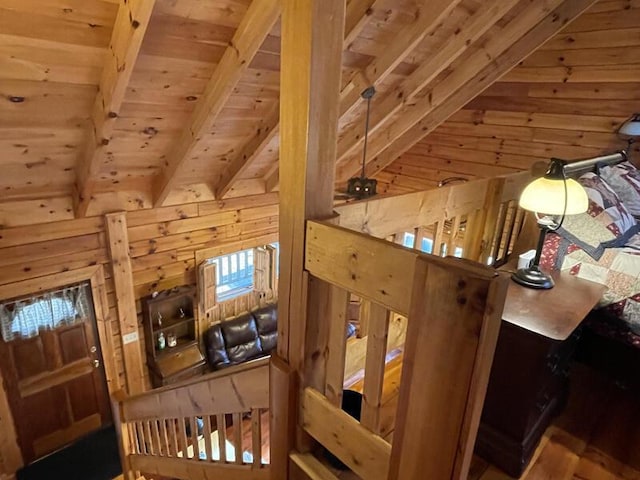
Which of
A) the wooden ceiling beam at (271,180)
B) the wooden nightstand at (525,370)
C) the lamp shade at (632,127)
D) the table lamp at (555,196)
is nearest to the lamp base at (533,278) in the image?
the wooden nightstand at (525,370)

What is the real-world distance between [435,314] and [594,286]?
61.6 inches

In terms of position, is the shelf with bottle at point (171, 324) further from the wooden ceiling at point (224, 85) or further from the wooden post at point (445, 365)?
the wooden post at point (445, 365)

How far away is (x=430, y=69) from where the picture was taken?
317 cm

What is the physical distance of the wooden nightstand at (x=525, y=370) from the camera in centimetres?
153

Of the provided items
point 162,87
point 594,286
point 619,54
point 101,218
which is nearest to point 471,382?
point 594,286

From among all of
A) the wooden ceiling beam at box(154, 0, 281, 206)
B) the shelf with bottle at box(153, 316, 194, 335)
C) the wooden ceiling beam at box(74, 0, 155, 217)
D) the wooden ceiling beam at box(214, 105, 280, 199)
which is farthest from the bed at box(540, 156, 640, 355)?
the shelf with bottle at box(153, 316, 194, 335)

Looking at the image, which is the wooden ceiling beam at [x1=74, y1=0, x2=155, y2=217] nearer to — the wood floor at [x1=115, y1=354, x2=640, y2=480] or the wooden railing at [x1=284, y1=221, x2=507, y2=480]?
the wooden railing at [x1=284, y1=221, x2=507, y2=480]

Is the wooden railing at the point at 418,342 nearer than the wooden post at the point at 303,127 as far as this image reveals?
Yes

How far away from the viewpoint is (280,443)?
4.25 ft

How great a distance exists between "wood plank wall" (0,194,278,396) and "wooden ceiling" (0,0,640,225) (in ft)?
0.51

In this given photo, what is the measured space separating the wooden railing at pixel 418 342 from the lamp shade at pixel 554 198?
1103 mm

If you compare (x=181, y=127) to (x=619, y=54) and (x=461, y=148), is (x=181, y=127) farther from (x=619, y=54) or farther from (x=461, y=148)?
(x=619, y=54)

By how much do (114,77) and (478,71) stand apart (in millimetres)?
2890

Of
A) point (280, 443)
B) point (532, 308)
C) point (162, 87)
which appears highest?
point (162, 87)
